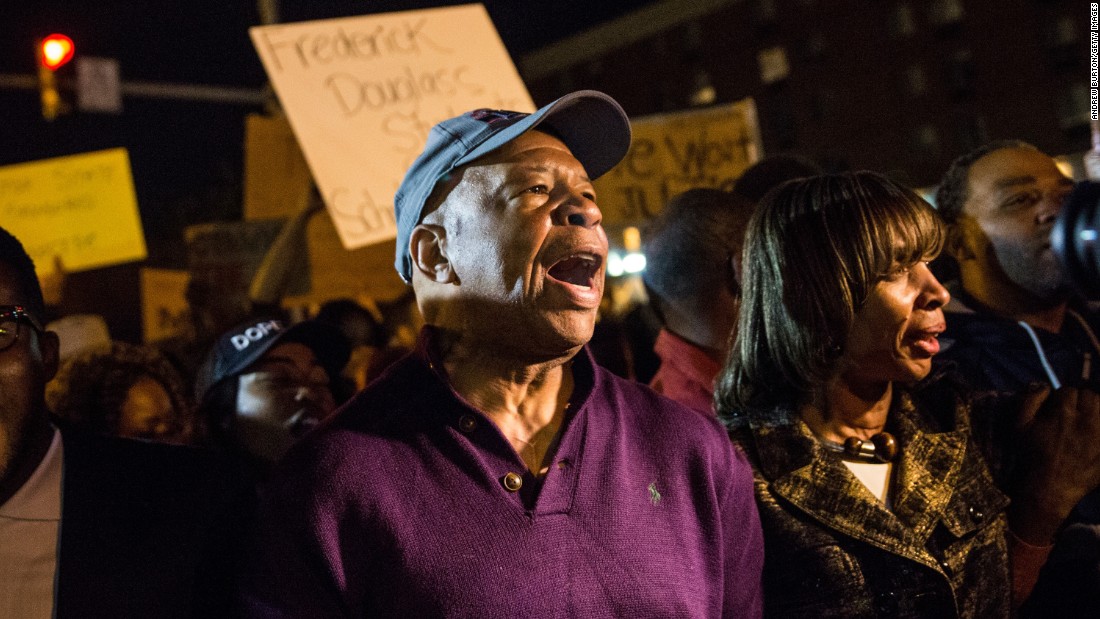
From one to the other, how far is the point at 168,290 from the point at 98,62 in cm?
333

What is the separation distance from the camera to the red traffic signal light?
841cm

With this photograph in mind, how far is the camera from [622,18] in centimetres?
5331

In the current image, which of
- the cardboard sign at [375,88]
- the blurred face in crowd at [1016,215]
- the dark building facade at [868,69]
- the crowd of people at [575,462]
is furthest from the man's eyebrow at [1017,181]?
the dark building facade at [868,69]

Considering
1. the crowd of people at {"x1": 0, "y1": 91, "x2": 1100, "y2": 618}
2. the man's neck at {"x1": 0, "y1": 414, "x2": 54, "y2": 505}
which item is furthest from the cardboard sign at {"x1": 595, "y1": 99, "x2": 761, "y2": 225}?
the man's neck at {"x1": 0, "y1": 414, "x2": 54, "y2": 505}

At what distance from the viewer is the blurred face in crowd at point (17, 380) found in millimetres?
1817

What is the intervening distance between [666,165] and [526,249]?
148 inches

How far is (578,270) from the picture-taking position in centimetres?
196

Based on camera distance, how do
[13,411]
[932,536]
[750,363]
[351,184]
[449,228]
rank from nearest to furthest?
1. [13,411]
2. [449,228]
3. [932,536]
4. [750,363]
5. [351,184]

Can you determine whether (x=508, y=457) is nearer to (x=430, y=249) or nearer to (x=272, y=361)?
(x=430, y=249)

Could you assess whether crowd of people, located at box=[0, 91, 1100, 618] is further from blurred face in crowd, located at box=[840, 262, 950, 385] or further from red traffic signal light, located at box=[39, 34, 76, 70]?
red traffic signal light, located at box=[39, 34, 76, 70]

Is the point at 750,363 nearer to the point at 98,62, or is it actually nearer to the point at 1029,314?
the point at 1029,314

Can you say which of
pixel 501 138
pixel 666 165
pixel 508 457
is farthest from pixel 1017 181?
pixel 666 165

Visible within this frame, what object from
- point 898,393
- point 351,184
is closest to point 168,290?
point 351,184

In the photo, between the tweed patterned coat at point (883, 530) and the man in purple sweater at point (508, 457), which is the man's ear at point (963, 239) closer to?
the tweed patterned coat at point (883, 530)
